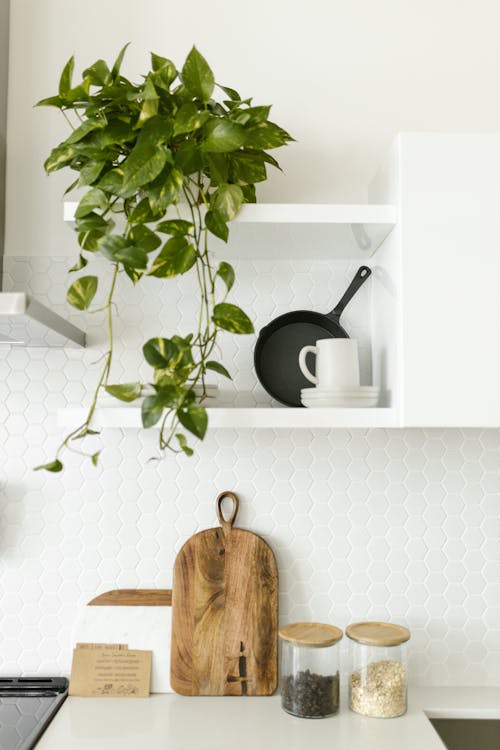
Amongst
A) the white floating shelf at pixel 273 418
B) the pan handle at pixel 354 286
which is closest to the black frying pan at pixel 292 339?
the pan handle at pixel 354 286

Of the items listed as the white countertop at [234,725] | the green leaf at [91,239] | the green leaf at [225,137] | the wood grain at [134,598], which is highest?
the green leaf at [225,137]

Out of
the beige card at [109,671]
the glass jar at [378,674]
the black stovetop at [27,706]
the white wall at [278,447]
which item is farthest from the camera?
the white wall at [278,447]

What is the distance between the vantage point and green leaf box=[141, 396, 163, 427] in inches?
51.2

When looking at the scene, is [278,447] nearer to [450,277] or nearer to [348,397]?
[348,397]

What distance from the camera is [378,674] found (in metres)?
1.51

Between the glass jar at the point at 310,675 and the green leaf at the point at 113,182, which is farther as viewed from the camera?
the glass jar at the point at 310,675

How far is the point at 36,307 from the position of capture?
1.23m

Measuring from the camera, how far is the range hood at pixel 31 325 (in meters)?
1.15

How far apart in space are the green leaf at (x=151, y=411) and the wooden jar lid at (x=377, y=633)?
0.67 m

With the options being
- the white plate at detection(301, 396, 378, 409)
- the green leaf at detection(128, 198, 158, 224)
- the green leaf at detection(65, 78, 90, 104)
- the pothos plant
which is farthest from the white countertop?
the green leaf at detection(65, 78, 90, 104)

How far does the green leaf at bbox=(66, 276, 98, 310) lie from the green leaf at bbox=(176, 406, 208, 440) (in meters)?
0.30

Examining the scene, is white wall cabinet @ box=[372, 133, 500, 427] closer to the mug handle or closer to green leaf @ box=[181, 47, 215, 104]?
the mug handle

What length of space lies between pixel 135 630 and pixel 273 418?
633 mm

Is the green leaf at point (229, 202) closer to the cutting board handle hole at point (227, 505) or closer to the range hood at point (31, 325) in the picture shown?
the range hood at point (31, 325)
